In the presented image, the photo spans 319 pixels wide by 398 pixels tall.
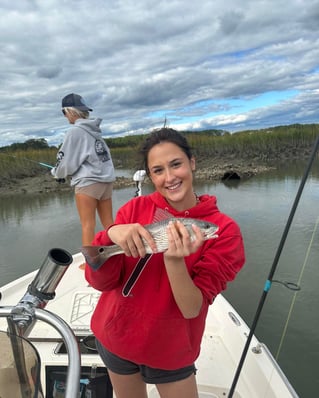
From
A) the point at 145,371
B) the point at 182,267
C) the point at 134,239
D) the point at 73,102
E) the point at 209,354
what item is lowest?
the point at 209,354

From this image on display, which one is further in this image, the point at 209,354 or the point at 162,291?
the point at 209,354

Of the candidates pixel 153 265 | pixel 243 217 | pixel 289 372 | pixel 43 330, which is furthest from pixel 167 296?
pixel 243 217

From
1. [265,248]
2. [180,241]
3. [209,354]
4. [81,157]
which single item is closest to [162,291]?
[180,241]

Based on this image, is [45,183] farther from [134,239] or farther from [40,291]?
[134,239]

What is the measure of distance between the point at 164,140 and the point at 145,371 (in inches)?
42.8

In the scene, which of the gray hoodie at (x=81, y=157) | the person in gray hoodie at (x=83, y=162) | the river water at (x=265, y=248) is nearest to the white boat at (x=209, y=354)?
the person in gray hoodie at (x=83, y=162)

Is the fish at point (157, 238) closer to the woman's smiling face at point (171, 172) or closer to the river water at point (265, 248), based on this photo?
the woman's smiling face at point (171, 172)

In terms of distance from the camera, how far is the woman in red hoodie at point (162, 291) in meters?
1.56

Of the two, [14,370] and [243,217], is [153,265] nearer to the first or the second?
[14,370]

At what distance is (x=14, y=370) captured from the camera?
1.29 m

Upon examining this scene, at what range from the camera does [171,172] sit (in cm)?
167

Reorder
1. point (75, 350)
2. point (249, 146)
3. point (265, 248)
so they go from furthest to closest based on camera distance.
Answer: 1. point (249, 146)
2. point (265, 248)
3. point (75, 350)

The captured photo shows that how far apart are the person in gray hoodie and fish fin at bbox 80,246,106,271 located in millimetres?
2699

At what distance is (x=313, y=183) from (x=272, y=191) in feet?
5.54
